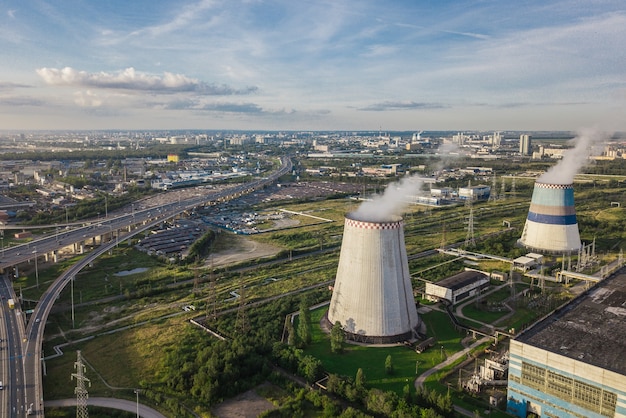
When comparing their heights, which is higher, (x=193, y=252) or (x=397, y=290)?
(x=397, y=290)

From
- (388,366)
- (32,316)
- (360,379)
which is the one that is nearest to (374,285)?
(388,366)

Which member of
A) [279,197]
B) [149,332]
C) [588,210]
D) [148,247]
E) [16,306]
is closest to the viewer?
[149,332]

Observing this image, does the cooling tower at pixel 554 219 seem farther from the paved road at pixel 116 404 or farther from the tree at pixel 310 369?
the paved road at pixel 116 404

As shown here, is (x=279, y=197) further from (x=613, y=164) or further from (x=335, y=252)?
(x=613, y=164)

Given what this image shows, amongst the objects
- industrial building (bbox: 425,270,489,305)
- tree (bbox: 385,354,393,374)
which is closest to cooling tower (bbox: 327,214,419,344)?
tree (bbox: 385,354,393,374)

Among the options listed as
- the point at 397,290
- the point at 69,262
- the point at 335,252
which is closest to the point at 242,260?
the point at 335,252

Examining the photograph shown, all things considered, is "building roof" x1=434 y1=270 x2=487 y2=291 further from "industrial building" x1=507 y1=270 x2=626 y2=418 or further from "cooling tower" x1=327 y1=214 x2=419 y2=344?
"industrial building" x1=507 y1=270 x2=626 y2=418

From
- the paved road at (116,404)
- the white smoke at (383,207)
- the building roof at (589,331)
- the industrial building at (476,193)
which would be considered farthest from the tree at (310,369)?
the industrial building at (476,193)
